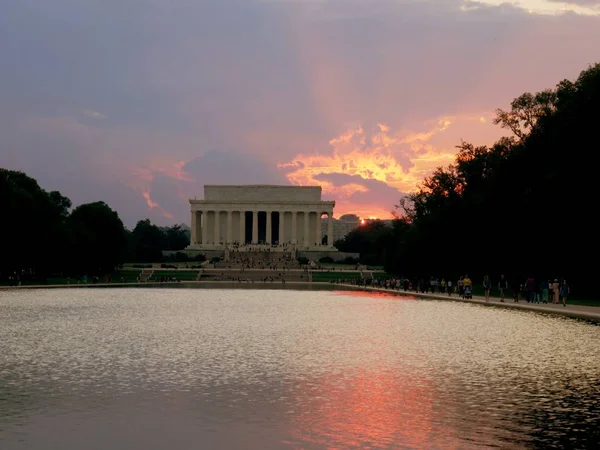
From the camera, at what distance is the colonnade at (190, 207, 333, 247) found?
182000mm

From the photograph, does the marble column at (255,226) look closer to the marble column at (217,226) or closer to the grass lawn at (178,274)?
the marble column at (217,226)

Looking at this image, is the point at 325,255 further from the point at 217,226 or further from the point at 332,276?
the point at 332,276

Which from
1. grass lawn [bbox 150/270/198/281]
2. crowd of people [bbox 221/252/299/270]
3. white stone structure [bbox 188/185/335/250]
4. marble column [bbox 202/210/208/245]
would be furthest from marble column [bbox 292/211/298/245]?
grass lawn [bbox 150/270/198/281]

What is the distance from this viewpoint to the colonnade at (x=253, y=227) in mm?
182000

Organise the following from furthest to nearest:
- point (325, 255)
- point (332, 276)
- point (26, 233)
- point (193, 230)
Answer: point (193, 230) → point (325, 255) → point (332, 276) → point (26, 233)

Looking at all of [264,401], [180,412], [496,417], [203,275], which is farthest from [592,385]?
[203,275]

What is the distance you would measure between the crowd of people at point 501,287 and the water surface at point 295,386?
62.2 ft

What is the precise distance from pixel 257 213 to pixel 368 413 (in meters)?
169

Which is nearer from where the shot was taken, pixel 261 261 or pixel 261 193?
pixel 261 261

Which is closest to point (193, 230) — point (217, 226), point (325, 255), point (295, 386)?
point (217, 226)

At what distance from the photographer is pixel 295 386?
17.2 m

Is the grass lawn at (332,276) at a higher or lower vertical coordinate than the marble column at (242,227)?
lower

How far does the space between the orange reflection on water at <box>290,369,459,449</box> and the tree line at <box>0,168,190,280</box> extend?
6878 centimetres

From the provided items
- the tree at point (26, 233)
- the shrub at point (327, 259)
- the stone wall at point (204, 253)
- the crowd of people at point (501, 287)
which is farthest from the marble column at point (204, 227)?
the crowd of people at point (501, 287)
